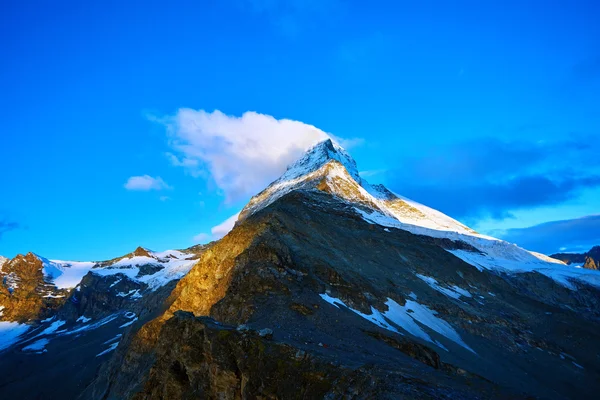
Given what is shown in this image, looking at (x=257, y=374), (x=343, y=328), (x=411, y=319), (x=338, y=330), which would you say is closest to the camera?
(x=257, y=374)

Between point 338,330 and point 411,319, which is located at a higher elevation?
point 338,330

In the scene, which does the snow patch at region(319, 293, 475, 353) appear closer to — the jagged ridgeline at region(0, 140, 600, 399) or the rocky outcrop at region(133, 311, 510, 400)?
the jagged ridgeline at region(0, 140, 600, 399)

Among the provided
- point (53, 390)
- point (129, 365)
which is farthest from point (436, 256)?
point (53, 390)

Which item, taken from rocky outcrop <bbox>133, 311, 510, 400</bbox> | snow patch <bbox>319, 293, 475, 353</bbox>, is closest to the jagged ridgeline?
rocky outcrop <bbox>133, 311, 510, 400</bbox>

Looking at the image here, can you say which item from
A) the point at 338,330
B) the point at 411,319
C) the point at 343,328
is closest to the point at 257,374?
the point at 338,330

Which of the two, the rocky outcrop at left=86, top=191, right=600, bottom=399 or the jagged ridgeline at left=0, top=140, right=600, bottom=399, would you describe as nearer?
the jagged ridgeline at left=0, top=140, right=600, bottom=399

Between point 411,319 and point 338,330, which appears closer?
point 338,330

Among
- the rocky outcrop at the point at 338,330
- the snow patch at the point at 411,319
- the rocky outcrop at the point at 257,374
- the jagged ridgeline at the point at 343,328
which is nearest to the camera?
the rocky outcrop at the point at 257,374

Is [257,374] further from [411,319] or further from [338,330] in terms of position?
[411,319]

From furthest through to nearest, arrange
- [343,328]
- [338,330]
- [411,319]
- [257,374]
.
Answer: [411,319]
[343,328]
[338,330]
[257,374]

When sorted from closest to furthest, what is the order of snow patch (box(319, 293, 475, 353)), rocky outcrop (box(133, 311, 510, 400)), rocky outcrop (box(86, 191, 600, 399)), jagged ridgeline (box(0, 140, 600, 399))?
1. rocky outcrop (box(133, 311, 510, 400))
2. jagged ridgeline (box(0, 140, 600, 399))
3. rocky outcrop (box(86, 191, 600, 399))
4. snow patch (box(319, 293, 475, 353))

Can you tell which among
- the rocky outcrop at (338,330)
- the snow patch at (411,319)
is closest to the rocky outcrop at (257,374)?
the rocky outcrop at (338,330)

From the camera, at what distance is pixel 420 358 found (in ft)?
95.3

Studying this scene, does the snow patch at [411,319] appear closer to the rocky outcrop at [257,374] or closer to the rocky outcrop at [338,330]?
the rocky outcrop at [338,330]
